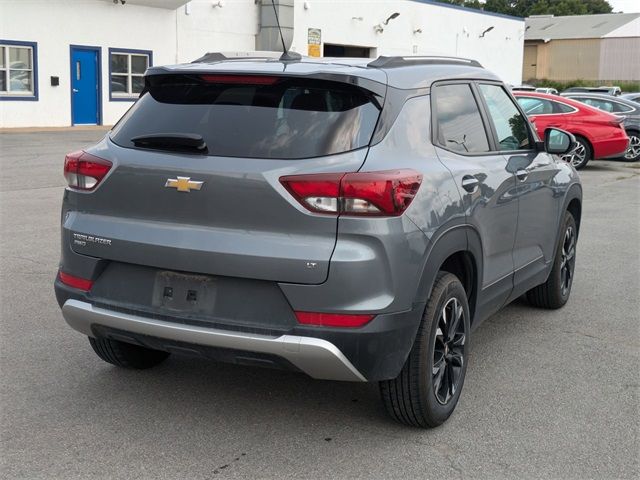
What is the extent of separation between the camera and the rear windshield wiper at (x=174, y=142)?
3699mm

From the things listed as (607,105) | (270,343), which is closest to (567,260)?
(270,343)

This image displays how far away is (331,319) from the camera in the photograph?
3447 millimetres

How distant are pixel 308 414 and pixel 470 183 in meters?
1.47

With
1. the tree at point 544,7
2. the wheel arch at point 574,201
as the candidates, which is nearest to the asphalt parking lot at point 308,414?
the wheel arch at point 574,201

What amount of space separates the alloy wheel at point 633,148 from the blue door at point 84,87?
16136 millimetres

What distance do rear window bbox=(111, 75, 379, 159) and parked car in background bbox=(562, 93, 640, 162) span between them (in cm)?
1767

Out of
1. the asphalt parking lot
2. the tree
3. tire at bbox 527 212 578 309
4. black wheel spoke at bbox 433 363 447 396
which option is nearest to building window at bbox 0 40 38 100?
the asphalt parking lot

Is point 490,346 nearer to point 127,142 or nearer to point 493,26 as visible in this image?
point 127,142

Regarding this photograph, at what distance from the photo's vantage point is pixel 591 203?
12.9 meters

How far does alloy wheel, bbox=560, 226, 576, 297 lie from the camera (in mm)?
6273

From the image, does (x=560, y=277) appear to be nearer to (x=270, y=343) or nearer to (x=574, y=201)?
(x=574, y=201)

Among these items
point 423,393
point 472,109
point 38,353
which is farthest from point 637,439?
point 38,353

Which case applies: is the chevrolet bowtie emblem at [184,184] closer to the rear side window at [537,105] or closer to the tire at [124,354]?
the tire at [124,354]

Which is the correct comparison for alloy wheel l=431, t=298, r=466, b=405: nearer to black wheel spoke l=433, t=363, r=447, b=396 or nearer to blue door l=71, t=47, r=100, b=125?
black wheel spoke l=433, t=363, r=447, b=396
